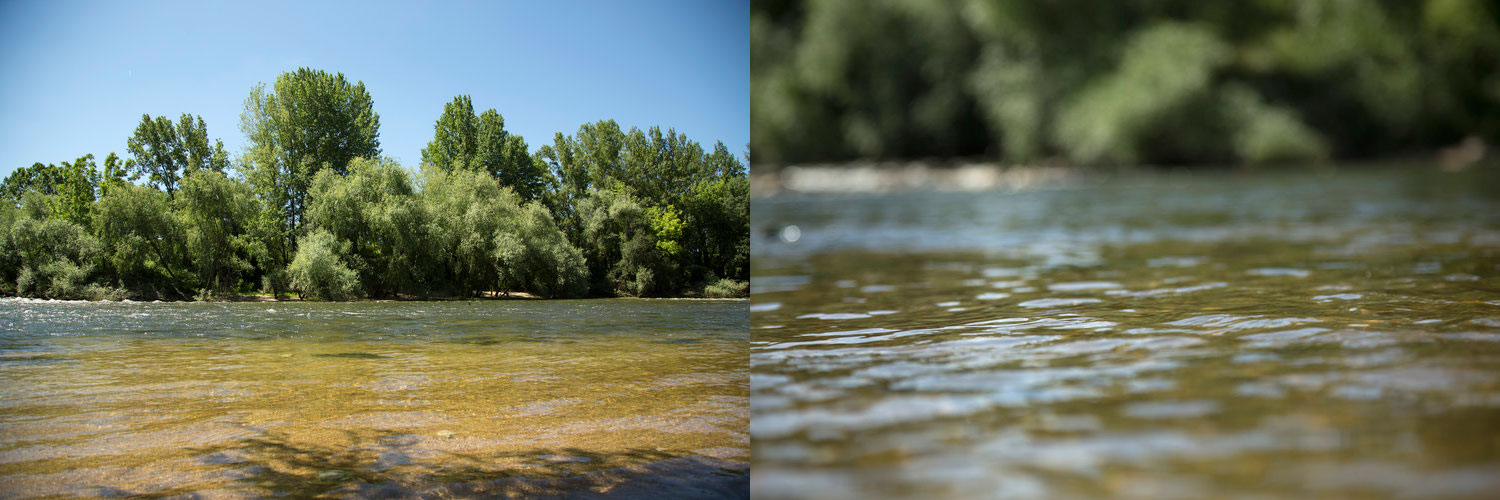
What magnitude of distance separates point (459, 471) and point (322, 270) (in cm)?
1533

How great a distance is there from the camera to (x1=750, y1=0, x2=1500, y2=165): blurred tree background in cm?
1800

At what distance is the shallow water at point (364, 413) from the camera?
2.95 metres

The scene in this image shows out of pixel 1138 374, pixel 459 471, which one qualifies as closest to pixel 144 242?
pixel 459 471

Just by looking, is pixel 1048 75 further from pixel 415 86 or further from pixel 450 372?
pixel 450 372

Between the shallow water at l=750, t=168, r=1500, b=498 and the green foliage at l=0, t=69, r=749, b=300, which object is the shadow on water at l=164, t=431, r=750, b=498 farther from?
the green foliage at l=0, t=69, r=749, b=300

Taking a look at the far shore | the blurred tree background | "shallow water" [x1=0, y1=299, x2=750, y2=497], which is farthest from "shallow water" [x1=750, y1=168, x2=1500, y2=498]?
the blurred tree background

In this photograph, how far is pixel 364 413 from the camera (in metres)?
4.42

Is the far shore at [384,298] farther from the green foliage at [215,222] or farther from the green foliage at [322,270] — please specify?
the green foliage at [215,222]

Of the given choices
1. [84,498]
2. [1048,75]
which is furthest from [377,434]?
[1048,75]

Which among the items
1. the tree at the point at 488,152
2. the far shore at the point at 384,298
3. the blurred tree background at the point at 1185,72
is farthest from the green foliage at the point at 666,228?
the blurred tree background at the point at 1185,72

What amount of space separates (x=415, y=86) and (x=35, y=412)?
5784 millimetres

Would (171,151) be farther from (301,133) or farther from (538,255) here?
(538,255)

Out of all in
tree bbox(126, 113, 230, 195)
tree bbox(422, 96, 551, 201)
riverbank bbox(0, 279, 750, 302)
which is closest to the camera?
tree bbox(126, 113, 230, 195)

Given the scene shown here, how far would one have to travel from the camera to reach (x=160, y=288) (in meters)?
13.0
